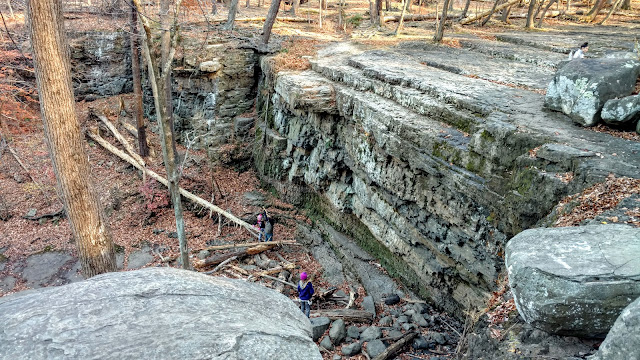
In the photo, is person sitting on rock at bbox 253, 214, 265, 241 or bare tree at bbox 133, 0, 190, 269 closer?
bare tree at bbox 133, 0, 190, 269

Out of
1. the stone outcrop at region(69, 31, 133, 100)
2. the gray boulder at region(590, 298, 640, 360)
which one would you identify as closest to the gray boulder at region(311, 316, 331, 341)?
the gray boulder at region(590, 298, 640, 360)

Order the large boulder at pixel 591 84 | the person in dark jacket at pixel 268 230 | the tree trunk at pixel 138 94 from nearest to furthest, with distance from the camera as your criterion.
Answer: the large boulder at pixel 591 84, the person in dark jacket at pixel 268 230, the tree trunk at pixel 138 94

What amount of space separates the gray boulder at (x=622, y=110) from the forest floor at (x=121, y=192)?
340 inches

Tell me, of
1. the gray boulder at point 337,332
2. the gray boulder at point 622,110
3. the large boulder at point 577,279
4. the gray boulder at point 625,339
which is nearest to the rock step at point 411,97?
the gray boulder at point 622,110

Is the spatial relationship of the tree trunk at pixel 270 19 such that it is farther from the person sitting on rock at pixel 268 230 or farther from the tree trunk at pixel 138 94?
the person sitting on rock at pixel 268 230

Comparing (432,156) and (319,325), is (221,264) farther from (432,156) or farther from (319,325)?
(432,156)

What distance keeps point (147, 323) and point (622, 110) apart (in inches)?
404

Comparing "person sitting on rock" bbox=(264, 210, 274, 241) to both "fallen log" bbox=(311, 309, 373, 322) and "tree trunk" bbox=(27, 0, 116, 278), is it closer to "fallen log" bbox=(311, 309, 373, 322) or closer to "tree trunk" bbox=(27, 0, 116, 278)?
"fallen log" bbox=(311, 309, 373, 322)

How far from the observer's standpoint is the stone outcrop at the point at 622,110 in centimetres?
889

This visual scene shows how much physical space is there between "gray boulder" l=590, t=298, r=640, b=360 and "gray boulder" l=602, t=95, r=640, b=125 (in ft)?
22.8

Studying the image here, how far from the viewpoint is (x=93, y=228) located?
852 centimetres

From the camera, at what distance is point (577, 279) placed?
4621 mm

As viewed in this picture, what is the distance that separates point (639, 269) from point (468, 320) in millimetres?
6396

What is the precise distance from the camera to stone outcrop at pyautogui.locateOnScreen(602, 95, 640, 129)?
889cm
